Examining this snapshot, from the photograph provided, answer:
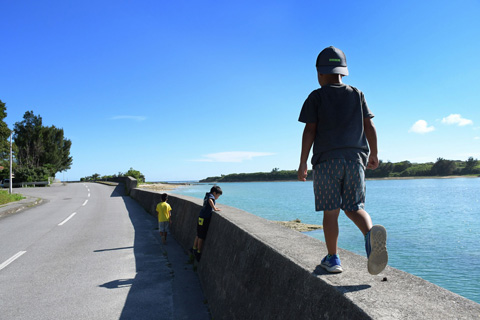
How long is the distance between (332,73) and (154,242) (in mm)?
7796

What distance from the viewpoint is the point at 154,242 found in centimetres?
928

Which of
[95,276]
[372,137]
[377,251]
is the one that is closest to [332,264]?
[377,251]

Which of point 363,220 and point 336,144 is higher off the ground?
point 336,144

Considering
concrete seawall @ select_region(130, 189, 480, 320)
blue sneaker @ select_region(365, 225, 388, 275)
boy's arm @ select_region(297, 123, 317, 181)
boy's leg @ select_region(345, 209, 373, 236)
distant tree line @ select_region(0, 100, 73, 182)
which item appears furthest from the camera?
distant tree line @ select_region(0, 100, 73, 182)

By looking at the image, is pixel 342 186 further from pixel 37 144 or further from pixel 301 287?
pixel 37 144

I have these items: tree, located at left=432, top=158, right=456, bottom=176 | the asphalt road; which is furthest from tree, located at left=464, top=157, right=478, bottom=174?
the asphalt road

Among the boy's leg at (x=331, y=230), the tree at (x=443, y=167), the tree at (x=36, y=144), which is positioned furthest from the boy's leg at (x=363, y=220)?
the tree at (x=443, y=167)

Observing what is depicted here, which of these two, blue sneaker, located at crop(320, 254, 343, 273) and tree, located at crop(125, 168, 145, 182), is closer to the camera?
blue sneaker, located at crop(320, 254, 343, 273)

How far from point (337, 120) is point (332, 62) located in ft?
1.60

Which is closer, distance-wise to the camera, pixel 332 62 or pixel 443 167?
pixel 332 62

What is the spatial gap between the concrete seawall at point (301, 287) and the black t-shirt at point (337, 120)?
0.89 meters

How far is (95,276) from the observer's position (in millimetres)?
6164

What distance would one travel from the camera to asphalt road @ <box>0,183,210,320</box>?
4688mm

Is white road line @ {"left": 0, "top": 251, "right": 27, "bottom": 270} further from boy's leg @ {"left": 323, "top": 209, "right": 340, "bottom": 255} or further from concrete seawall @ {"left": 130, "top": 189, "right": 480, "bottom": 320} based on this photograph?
boy's leg @ {"left": 323, "top": 209, "right": 340, "bottom": 255}
